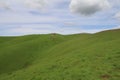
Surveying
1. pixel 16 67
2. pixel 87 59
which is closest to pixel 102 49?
pixel 87 59

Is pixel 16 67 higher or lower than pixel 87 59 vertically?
lower

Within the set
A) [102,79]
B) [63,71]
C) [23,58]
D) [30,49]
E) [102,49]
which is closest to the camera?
[102,79]

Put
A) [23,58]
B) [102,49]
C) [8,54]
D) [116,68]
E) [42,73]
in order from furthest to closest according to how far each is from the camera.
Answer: [8,54], [23,58], [102,49], [42,73], [116,68]

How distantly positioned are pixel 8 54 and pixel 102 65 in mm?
42388

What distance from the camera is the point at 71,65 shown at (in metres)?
32.3

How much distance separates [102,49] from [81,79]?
42.8ft

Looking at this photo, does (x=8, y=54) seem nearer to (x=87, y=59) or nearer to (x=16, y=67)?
(x=16, y=67)

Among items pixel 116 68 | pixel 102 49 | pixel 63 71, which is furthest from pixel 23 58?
pixel 116 68

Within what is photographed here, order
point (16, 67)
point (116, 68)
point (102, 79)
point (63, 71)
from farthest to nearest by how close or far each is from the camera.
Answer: point (16, 67)
point (63, 71)
point (116, 68)
point (102, 79)

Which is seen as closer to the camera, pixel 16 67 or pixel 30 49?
pixel 16 67

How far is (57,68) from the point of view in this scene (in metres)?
32.5

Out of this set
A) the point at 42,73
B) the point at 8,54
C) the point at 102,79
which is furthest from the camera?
the point at 8,54

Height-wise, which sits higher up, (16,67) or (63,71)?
(63,71)

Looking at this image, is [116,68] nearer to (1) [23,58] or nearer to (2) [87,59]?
(2) [87,59]
